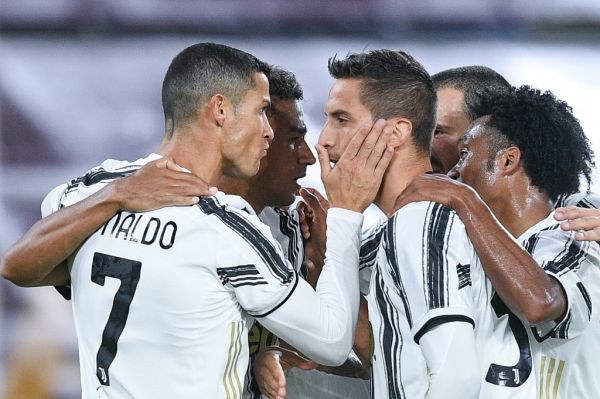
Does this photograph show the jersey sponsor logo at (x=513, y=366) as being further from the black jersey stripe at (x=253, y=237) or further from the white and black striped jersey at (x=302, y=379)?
the white and black striped jersey at (x=302, y=379)

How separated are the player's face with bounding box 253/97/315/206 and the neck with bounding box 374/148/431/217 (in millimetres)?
875

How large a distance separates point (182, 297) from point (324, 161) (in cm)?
66

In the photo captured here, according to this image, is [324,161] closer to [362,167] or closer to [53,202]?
[362,167]

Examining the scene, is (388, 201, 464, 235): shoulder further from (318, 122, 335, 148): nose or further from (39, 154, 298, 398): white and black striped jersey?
(318, 122, 335, 148): nose

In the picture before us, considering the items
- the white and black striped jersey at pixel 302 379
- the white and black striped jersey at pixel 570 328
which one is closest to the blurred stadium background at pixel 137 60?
the white and black striped jersey at pixel 302 379

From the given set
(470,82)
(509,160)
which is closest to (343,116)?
(509,160)

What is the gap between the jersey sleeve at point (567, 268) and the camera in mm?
2574

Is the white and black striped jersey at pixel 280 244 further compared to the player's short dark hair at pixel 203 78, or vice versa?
the white and black striped jersey at pixel 280 244

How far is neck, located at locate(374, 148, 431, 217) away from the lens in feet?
8.70

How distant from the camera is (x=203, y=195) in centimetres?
243

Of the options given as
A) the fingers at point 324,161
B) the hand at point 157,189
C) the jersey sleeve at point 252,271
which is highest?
the fingers at point 324,161

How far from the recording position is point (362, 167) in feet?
8.61

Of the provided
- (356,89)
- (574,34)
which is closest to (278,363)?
(356,89)

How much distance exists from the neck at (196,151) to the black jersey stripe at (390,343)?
0.60 m
